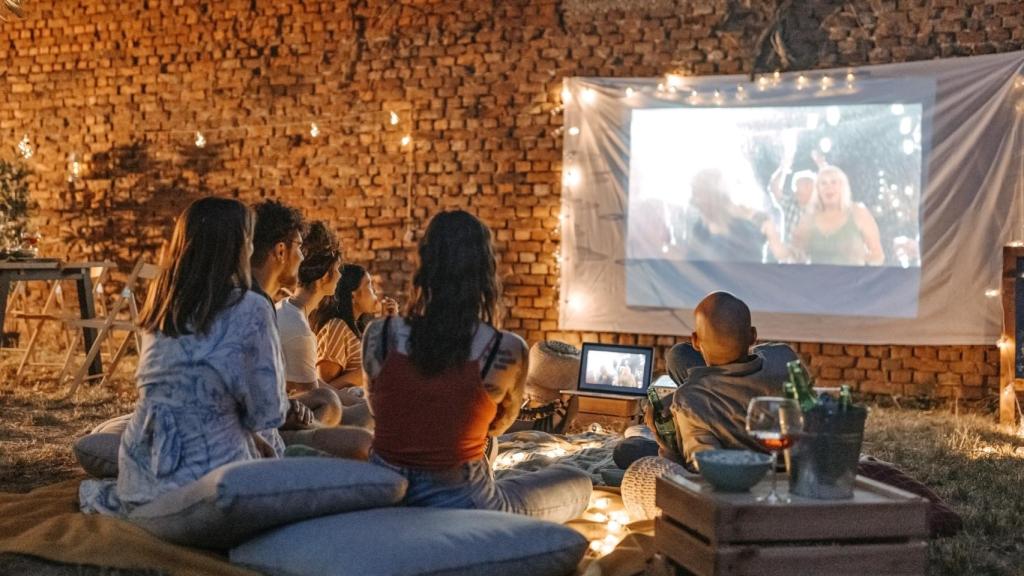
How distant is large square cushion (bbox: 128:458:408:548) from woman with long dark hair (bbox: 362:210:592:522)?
107 millimetres

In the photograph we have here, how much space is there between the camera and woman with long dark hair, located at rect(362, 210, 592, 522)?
282cm

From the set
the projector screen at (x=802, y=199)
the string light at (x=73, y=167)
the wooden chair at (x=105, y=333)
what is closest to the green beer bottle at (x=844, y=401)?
the projector screen at (x=802, y=199)

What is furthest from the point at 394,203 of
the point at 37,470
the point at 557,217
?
the point at 37,470

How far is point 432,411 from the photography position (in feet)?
9.27

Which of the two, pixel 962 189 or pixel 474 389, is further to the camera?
pixel 962 189

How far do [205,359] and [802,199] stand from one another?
5.02m

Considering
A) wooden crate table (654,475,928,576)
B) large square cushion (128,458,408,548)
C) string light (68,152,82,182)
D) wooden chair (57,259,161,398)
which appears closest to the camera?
wooden crate table (654,475,928,576)

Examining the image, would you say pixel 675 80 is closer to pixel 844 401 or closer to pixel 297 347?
pixel 297 347

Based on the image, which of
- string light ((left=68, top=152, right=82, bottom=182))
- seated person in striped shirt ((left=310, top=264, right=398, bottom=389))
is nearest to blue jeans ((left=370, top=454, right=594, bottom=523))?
seated person in striped shirt ((left=310, top=264, right=398, bottom=389))

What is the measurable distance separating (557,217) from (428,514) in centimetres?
511

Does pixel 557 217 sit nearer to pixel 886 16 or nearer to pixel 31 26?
pixel 886 16

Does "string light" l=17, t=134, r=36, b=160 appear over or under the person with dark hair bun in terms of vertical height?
over

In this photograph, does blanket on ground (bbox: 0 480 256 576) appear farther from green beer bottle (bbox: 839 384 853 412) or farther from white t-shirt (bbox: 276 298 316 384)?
green beer bottle (bbox: 839 384 853 412)

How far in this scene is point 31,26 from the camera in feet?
30.2
